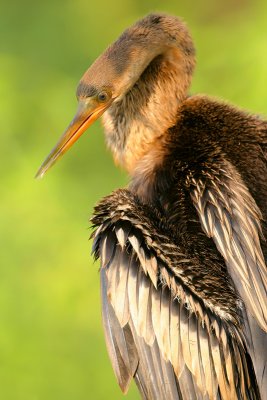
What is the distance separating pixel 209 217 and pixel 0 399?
209 centimetres

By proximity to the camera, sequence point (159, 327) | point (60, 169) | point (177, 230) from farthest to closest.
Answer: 1. point (60, 169)
2. point (177, 230)
3. point (159, 327)

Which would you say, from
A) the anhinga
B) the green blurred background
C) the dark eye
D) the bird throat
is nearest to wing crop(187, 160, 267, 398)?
the anhinga

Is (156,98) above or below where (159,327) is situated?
above

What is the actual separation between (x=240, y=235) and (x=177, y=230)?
21cm

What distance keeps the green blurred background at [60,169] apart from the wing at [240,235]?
6.18 ft

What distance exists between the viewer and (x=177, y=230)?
3.54 metres

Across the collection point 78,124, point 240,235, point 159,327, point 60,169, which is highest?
point 60,169

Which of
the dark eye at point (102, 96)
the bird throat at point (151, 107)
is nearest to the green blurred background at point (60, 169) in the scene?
the bird throat at point (151, 107)

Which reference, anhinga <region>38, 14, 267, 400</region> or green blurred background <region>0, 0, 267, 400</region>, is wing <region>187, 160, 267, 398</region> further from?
green blurred background <region>0, 0, 267, 400</region>

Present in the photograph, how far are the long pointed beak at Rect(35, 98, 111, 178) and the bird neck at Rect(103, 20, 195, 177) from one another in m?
0.09

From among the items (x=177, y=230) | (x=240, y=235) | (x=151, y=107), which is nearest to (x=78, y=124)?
(x=151, y=107)

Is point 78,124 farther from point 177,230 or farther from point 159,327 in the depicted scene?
point 159,327

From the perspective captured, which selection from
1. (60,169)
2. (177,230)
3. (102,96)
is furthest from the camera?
(60,169)

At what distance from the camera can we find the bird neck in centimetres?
375
